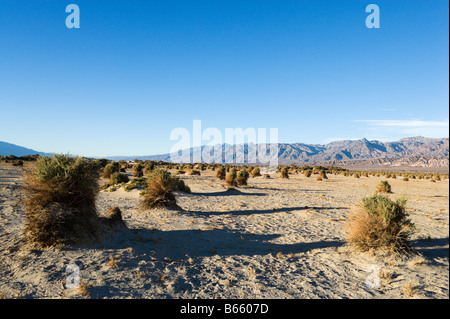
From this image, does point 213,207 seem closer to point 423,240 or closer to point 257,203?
point 257,203

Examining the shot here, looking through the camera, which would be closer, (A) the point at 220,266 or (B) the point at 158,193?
(A) the point at 220,266

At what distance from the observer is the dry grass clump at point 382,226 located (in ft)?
21.9

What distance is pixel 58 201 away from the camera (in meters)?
6.59

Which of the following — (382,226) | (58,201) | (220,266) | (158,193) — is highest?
(58,201)

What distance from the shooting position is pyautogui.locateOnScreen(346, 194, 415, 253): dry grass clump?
21.9 ft

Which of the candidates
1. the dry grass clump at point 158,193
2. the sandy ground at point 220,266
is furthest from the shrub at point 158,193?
the sandy ground at point 220,266

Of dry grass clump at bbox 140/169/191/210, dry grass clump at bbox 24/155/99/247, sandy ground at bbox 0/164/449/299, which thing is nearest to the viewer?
sandy ground at bbox 0/164/449/299

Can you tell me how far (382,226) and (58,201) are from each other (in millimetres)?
9724

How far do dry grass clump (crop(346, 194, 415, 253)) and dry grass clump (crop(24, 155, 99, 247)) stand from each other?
8528 millimetres

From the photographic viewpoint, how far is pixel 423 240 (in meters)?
8.00

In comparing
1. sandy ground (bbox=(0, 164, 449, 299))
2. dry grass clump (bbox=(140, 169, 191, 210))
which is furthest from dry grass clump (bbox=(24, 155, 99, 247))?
dry grass clump (bbox=(140, 169, 191, 210))

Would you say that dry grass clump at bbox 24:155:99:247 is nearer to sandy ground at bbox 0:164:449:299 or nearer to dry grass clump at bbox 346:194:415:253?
sandy ground at bbox 0:164:449:299

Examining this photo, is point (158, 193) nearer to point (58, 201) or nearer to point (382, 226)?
point (58, 201)

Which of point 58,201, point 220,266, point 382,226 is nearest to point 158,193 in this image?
point 58,201
